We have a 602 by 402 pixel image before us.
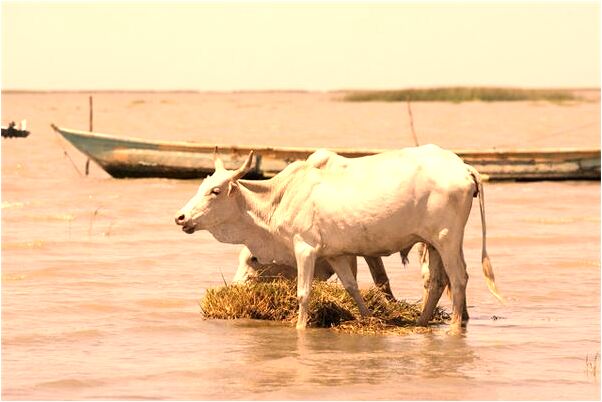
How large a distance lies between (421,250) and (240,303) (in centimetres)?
192

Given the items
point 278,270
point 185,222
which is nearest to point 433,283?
point 278,270

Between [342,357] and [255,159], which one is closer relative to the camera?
[342,357]

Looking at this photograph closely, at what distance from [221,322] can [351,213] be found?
179 cm

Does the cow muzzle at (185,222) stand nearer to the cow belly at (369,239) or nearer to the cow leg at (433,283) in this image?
the cow belly at (369,239)

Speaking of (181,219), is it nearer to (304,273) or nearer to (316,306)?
(304,273)

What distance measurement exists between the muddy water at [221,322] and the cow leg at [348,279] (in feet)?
1.58

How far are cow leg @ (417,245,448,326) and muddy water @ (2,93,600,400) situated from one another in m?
0.39

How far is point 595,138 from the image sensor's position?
49062mm

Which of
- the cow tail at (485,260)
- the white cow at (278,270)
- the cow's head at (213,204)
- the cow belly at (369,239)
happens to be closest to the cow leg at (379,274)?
the white cow at (278,270)

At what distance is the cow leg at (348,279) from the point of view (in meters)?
13.7

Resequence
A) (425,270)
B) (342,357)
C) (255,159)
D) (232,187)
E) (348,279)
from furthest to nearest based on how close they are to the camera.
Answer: (255,159) < (425,270) < (232,187) < (348,279) < (342,357)

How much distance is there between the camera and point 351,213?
1352cm

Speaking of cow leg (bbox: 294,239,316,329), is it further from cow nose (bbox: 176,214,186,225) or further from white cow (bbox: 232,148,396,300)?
cow nose (bbox: 176,214,186,225)

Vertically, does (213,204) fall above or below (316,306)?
above
